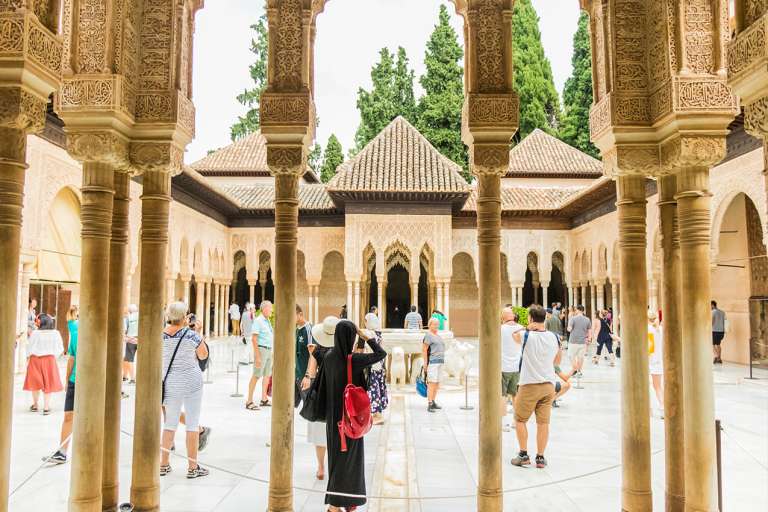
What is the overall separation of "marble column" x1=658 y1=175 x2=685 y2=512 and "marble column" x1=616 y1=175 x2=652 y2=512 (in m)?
0.16

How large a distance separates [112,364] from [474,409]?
5.75 meters

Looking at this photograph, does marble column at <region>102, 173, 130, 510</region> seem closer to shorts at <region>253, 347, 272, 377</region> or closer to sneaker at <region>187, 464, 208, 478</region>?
sneaker at <region>187, 464, 208, 478</region>

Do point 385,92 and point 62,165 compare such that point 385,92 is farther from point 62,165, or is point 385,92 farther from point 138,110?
point 138,110

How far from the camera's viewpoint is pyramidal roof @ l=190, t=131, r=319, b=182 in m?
27.9

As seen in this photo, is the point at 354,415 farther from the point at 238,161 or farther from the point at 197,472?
the point at 238,161

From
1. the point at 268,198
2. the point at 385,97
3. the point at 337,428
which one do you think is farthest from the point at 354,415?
the point at 385,97

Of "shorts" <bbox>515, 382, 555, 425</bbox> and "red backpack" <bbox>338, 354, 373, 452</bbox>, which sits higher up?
"red backpack" <bbox>338, 354, 373, 452</bbox>

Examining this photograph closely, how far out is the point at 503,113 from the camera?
423cm

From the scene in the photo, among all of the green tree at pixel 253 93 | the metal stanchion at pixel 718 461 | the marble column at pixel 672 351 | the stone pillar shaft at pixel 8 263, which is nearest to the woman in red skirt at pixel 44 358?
the stone pillar shaft at pixel 8 263

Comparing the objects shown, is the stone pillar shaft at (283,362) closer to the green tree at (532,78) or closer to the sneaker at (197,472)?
the sneaker at (197,472)

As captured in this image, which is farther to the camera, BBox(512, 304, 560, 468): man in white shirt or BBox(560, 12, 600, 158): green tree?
BBox(560, 12, 600, 158): green tree

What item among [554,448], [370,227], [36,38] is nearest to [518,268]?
[370,227]

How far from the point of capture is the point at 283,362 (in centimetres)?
407

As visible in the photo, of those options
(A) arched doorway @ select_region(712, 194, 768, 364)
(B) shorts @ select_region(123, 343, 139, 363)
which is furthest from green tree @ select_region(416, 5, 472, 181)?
(B) shorts @ select_region(123, 343, 139, 363)
